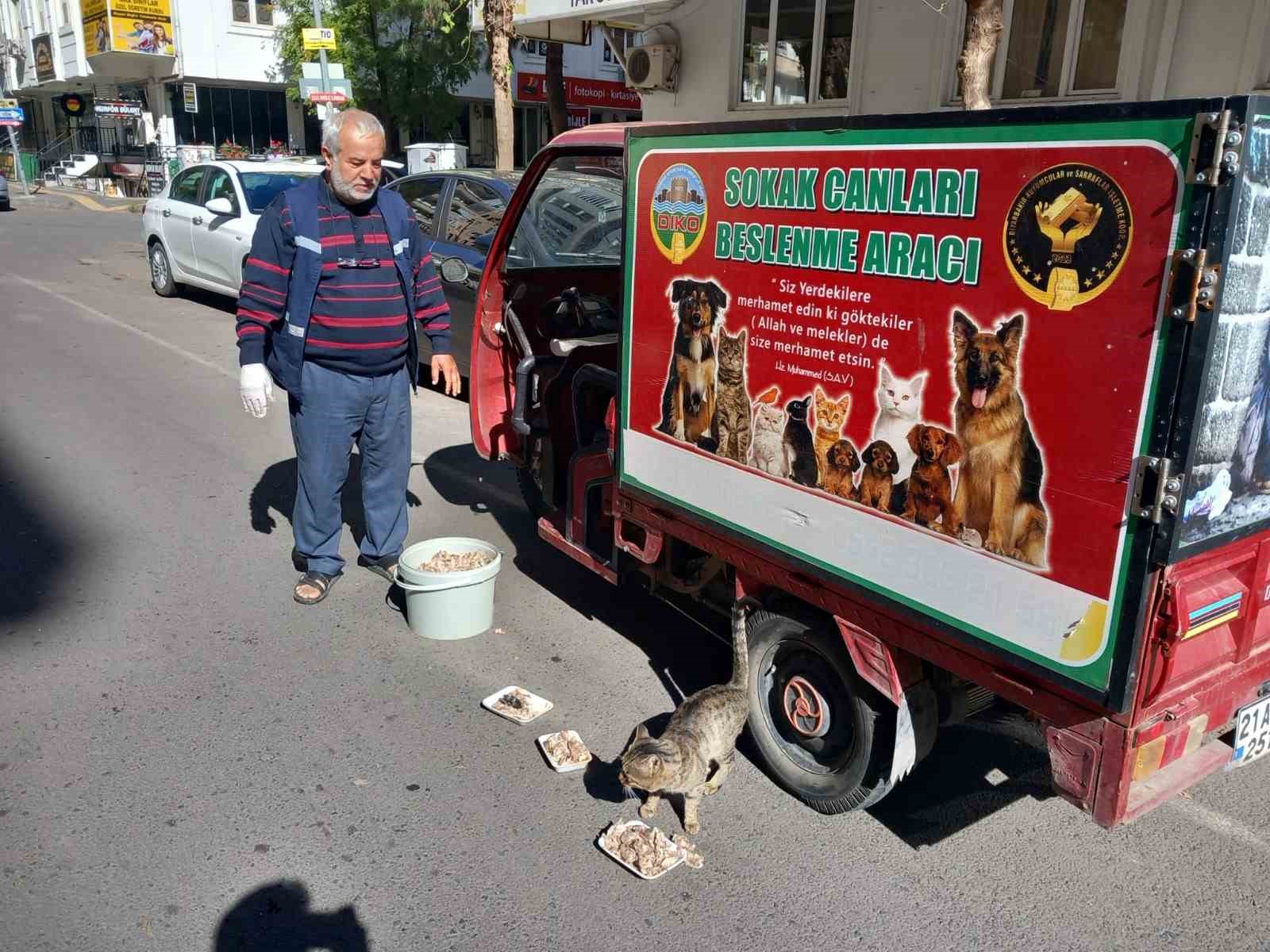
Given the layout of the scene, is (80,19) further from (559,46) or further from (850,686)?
(850,686)

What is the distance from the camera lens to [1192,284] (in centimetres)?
198

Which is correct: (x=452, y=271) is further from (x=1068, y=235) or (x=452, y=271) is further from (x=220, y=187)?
(x=220, y=187)

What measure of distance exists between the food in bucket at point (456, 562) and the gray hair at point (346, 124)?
5.77 feet

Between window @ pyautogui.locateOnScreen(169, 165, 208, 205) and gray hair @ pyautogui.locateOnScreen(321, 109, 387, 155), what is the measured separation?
892cm

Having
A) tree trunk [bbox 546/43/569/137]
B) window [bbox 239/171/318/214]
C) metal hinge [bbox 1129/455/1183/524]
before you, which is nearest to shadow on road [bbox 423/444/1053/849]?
metal hinge [bbox 1129/455/1183/524]

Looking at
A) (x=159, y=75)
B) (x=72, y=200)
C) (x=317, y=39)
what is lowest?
(x=72, y=200)

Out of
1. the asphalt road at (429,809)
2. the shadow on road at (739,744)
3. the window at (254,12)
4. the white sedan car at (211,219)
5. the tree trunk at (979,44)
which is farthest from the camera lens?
the window at (254,12)

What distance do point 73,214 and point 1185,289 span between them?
30.3 meters

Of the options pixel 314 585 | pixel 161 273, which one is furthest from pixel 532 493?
pixel 161 273

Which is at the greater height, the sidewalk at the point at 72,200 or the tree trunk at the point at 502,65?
the tree trunk at the point at 502,65

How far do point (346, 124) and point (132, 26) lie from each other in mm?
33127

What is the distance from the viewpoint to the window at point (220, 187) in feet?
36.7

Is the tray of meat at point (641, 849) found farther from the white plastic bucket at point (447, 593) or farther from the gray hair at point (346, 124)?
the gray hair at point (346, 124)

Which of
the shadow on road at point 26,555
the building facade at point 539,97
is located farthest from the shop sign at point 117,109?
the shadow on road at point 26,555
